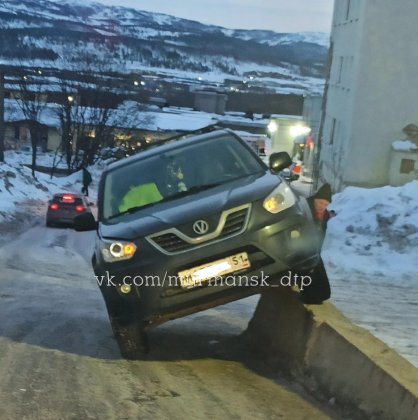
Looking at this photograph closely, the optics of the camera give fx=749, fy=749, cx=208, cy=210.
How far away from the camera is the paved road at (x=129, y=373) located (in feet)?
15.4

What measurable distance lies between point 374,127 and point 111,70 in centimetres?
4727

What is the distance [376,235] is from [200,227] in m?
9.77

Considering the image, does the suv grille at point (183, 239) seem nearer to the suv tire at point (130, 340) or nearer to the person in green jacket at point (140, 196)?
the suv tire at point (130, 340)

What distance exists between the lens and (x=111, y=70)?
72.4m

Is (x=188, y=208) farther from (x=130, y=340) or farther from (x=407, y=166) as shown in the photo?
(x=407, y=166)

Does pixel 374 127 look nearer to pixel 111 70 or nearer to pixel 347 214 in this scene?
pixel 347 214

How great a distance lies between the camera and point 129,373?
5.67 m

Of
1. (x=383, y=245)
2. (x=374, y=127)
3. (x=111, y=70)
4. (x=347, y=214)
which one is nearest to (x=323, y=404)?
(x=383, y=245)

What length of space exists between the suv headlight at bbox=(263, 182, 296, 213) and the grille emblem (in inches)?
21.1

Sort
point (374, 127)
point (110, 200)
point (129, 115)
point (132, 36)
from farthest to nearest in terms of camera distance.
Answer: point (132, 36), point (129, 115), point (374, 127), point (110, 200)

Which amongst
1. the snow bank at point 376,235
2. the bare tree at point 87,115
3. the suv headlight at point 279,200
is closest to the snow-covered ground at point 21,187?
the bare tree at point 87,115

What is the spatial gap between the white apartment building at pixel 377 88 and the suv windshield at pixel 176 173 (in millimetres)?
22443

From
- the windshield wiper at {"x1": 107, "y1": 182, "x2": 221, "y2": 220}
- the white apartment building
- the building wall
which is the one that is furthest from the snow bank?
the building wall

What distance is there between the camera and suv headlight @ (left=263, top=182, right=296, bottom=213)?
234 inches
